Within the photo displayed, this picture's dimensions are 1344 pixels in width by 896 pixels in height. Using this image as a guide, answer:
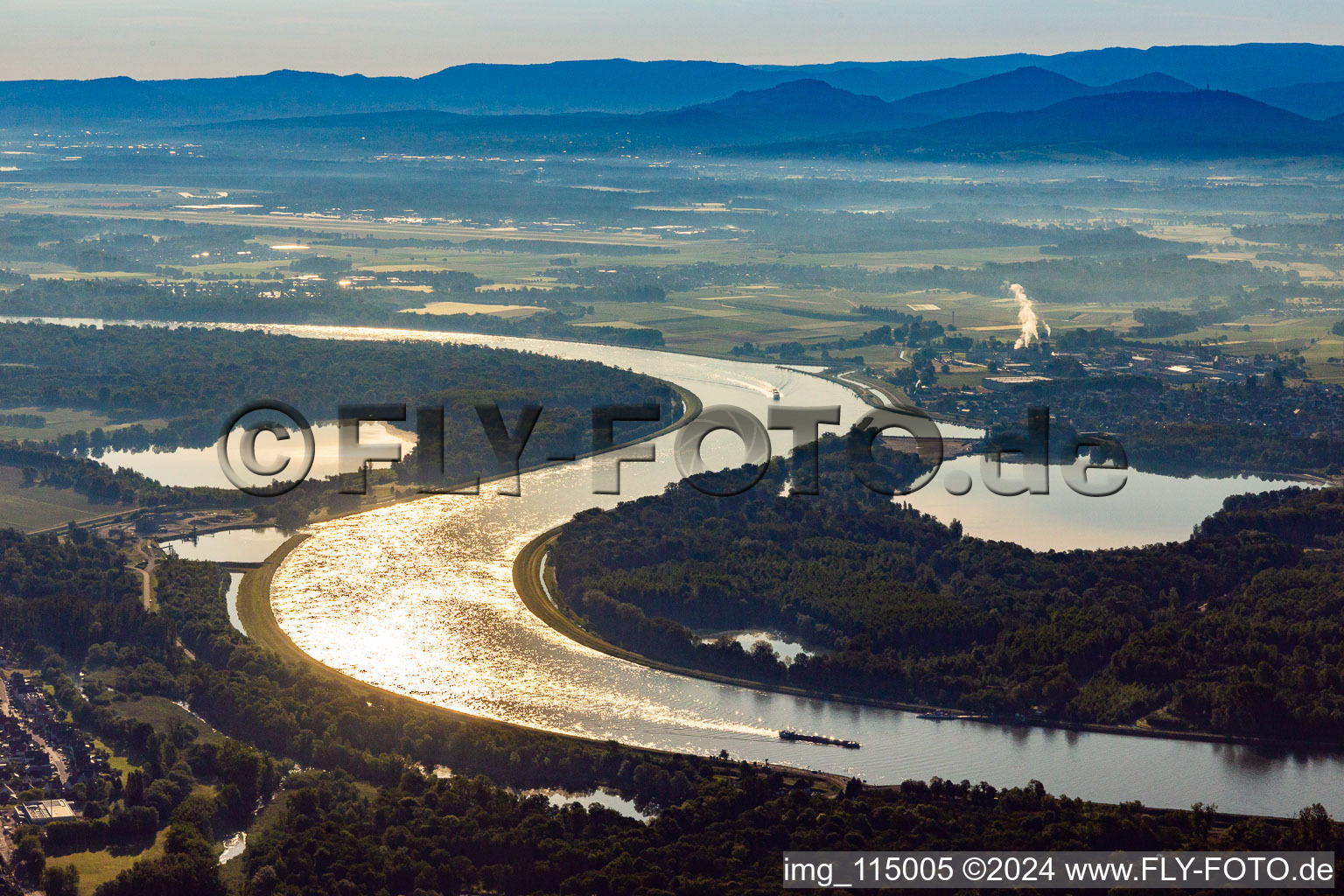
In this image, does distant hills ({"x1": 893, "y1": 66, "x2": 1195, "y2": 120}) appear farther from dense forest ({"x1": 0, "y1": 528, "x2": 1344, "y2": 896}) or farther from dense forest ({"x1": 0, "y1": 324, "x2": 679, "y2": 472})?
dense forest ({"x1": 0, "y1": 528, "x2": 1344, "y2": 896})

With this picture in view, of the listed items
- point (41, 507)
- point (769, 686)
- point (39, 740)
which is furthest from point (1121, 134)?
point (39, 740)

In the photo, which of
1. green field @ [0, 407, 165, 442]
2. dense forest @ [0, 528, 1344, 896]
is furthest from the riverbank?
green field @ [0, 407, 165, 442]

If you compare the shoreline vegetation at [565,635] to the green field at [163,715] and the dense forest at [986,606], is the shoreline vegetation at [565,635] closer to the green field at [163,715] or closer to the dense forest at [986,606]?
the dense forest at [986,606]

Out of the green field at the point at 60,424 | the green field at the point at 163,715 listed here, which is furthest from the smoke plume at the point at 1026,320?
the green field at the point at 163,715

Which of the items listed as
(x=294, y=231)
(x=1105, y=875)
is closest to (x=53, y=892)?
(x=1105, y=875)

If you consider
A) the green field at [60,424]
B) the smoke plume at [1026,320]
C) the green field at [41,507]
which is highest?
the smoke plume at [1026,320]

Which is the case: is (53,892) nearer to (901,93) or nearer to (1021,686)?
(1021,686)

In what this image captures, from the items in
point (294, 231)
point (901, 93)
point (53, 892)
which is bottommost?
point (53, 892)
